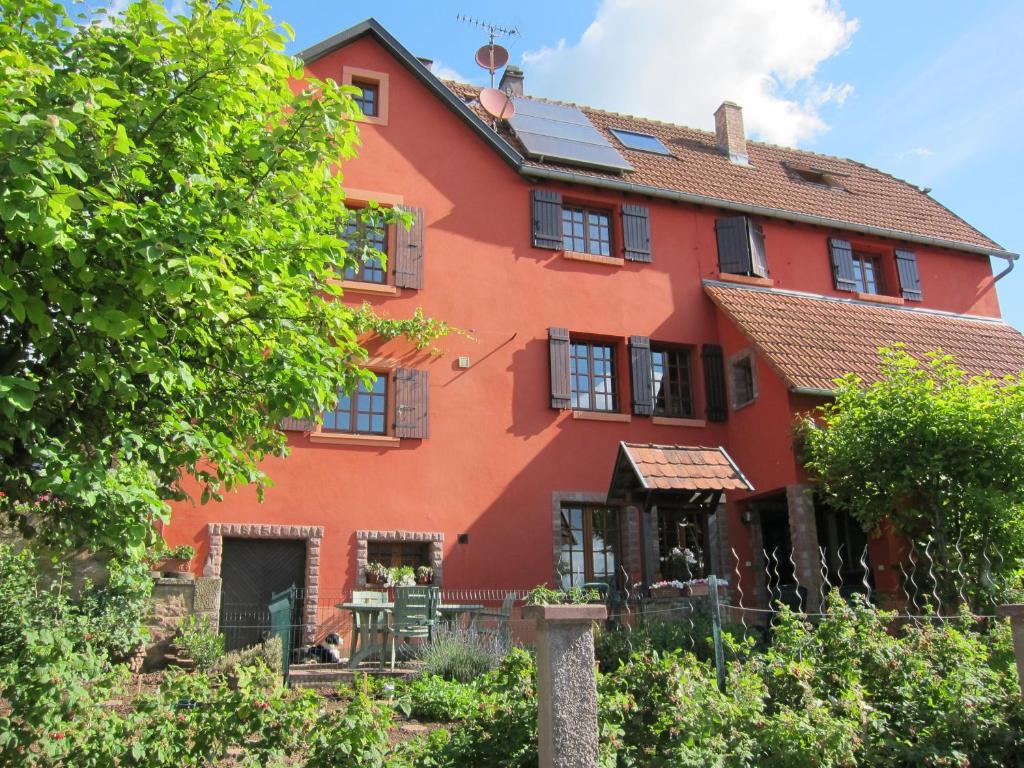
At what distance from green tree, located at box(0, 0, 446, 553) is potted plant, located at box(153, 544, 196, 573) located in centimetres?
459

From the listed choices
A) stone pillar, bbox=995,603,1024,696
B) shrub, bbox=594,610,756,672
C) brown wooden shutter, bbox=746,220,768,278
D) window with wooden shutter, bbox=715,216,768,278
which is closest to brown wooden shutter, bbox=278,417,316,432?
shrub, bbox=594,610,756,672

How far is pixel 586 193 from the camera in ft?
51.3

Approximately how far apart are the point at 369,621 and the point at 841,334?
375 inches

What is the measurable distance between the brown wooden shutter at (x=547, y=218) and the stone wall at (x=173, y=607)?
767cm

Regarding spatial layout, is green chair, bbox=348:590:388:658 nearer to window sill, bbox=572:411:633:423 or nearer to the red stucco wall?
the red stucco wall

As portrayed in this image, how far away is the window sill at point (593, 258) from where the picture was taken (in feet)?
49.8

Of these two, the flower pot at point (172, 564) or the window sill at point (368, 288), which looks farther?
the window sill at point (368, 288)

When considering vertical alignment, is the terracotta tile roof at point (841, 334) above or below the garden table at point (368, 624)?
above

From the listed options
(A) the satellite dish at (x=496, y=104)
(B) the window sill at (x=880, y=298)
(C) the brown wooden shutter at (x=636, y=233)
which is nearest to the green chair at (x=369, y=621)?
(C) the brown wooden shutter at (x=636, y=233)

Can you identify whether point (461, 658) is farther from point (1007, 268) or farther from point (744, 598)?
point (1007, 268)

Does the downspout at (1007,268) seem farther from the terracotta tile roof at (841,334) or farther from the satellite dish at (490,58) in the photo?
the satellite dish at (490,58)

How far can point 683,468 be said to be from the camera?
11.0m

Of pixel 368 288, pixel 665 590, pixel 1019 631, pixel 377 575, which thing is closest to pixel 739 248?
pixel 368 288

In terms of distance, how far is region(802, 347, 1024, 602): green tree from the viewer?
1121 cm
